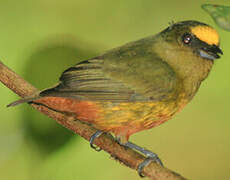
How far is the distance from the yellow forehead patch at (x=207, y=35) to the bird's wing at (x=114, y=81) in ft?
1.18

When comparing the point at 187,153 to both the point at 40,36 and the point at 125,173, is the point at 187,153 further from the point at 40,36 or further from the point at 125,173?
the point at 40,36

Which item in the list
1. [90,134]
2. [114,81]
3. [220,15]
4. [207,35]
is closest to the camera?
[220,15]

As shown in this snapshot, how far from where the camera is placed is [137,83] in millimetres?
2506

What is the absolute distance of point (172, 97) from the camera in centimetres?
243

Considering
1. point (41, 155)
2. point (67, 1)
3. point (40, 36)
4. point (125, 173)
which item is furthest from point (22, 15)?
point (125, 173)

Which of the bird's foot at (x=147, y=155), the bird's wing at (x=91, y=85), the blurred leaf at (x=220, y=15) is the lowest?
the bird's foot at (x=147, y=155)

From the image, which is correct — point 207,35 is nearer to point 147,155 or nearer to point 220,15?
point 147,155

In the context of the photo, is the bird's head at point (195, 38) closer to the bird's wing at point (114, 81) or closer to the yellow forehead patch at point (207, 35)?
the yellow forehead patch at point (207, 35)

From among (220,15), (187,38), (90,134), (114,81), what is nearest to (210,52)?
(187,38)

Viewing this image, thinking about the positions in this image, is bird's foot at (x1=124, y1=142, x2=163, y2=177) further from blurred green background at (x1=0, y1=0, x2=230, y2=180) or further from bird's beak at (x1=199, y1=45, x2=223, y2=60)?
bird's beak at (x1=199, y1=45, x2=223, y2=60)

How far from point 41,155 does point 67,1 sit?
1.19 metres

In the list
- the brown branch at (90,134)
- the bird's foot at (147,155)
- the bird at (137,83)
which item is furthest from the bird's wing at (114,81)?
the bird's foot at (147,155)

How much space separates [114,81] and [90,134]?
0.36 m

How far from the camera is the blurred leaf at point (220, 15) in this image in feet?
3.24
